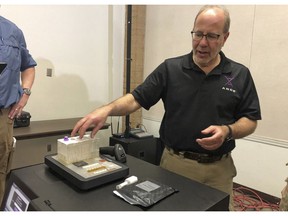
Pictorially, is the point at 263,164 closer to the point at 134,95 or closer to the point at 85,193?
the point at 134,95

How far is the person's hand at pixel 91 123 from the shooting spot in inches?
38.5

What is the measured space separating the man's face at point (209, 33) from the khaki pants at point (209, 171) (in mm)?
518

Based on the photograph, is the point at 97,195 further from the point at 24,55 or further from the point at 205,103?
the point at 24,55

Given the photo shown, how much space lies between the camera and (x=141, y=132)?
312 centimetres

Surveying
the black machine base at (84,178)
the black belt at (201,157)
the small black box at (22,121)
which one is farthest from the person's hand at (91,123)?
the small black box at (22,121)

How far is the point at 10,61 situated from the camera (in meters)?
1.63

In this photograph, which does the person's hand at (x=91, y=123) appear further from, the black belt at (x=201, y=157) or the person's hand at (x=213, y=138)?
the black belt at (x=201, y=157)

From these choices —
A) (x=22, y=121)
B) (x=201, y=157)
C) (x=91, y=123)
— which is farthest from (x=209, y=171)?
(x=22, y=121)

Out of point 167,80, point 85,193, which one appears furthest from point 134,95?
point 85,193

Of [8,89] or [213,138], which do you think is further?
[8,89]

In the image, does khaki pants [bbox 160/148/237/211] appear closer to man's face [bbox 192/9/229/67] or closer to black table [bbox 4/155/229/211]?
black table [bbox 4/155/229/211]

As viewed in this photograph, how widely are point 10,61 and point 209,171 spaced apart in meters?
1.35

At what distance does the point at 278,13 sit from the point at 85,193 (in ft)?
7.58

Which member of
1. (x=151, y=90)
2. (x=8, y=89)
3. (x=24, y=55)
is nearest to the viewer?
(x=151, y=90)
